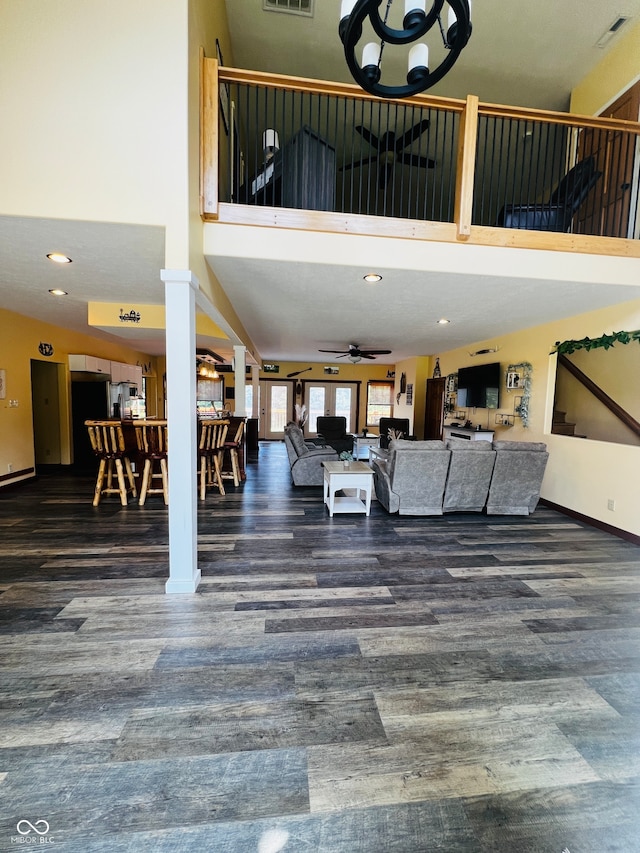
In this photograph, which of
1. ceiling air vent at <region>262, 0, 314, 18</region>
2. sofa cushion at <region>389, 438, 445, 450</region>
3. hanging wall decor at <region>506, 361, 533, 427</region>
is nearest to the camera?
ceiling air vent at <region>262, 0, 314, 18</region>

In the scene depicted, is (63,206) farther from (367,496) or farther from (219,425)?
(367,496)

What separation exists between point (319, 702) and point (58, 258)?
12.9ft

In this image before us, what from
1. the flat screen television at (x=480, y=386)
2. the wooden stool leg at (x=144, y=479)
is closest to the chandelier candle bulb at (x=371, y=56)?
the wooden stool leg at (x=144, y=479)

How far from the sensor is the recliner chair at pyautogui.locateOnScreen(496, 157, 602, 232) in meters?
3.44

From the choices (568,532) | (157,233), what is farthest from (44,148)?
(568,532)

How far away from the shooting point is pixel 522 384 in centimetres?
559

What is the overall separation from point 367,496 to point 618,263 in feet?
11.5

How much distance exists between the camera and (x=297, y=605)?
7.99 feet

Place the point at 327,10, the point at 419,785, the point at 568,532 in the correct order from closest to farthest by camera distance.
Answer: the point at 419,785
the point at 327,10
the point at 568,532

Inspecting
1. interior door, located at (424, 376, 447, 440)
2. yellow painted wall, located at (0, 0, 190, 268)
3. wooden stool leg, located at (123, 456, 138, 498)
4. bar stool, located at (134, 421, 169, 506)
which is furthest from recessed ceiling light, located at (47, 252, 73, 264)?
interior door, located at (424, 376, 447, 440)

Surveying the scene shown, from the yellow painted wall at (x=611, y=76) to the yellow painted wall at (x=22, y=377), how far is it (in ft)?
27.9

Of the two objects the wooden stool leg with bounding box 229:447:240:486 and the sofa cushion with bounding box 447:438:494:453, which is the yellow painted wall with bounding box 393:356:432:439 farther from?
the wooden stool leg with bounding box 229:447:240:486

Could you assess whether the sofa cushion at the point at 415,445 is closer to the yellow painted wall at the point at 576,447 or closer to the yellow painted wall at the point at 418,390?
the yellow painted wall at the point at 576,447

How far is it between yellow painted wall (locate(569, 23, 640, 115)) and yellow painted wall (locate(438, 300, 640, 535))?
2.51m
